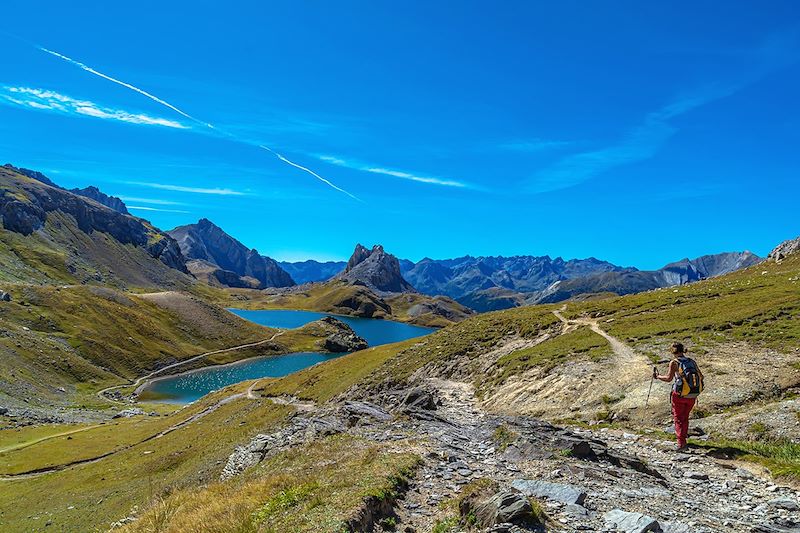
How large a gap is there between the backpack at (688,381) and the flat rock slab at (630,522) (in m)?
9.08

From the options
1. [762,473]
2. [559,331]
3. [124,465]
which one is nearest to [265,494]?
[762,473]

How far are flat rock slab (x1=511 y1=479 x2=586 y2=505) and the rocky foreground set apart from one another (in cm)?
3

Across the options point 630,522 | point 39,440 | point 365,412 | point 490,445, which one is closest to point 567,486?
point 630,522

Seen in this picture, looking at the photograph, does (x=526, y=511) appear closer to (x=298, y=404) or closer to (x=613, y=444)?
(x=613, y=444)

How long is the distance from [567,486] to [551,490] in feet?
1.88

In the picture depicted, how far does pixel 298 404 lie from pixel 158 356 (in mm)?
147551

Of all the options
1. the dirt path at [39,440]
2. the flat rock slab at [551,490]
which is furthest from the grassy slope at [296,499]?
the dirt path at [39,440]

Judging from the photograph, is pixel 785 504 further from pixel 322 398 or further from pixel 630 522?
pixel 322 398

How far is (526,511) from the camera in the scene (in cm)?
1232

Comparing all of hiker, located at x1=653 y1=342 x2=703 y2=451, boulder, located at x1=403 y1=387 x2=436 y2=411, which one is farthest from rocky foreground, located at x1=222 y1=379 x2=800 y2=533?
boulder, located at x1=403 y1=387 x2=436 y2=411

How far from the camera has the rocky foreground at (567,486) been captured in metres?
12.4

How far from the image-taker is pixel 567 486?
48.4 ft

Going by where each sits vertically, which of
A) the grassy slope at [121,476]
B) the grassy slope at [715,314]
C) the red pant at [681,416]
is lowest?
the grassy slope at [121,476]

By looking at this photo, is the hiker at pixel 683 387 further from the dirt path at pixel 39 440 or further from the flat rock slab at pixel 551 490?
the dirt path at pixel 39 440
